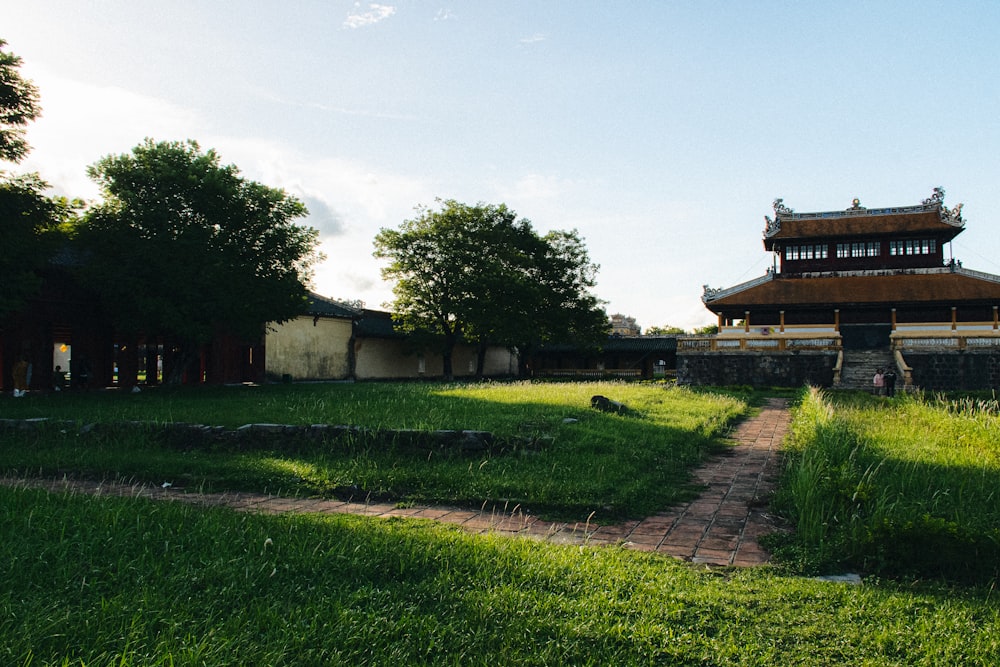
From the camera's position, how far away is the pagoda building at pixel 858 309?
28.9 metres

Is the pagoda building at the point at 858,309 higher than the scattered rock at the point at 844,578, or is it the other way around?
the pagoda building at the point at 858,309

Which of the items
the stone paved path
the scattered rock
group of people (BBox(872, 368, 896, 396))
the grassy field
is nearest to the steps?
group of people (BBox(872, 368, 896, 396))

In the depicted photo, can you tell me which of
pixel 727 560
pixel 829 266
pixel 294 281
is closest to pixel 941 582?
pixel 727 560

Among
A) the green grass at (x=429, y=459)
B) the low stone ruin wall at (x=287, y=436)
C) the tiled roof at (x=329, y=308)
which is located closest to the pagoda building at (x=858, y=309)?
the tiled roof at (x=329, y=308)

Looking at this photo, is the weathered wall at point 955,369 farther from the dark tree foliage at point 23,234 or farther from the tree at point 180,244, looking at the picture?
the dark tree foliage at point 23,234

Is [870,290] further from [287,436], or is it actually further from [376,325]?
[287,436]

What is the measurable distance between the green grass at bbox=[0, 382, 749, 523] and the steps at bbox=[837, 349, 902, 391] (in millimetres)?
18933

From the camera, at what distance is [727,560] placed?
15.9 ft

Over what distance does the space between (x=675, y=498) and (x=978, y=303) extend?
32.0 m

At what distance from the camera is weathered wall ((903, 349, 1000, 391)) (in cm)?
2775

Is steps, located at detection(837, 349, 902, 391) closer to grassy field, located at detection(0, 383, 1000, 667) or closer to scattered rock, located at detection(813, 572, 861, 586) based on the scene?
grassy field, located at detection(0, 383, 1000, 667)

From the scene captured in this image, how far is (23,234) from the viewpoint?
16.5 metres

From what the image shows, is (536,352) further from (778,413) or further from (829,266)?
(778,413)

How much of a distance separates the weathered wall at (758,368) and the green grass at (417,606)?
92.4ft
